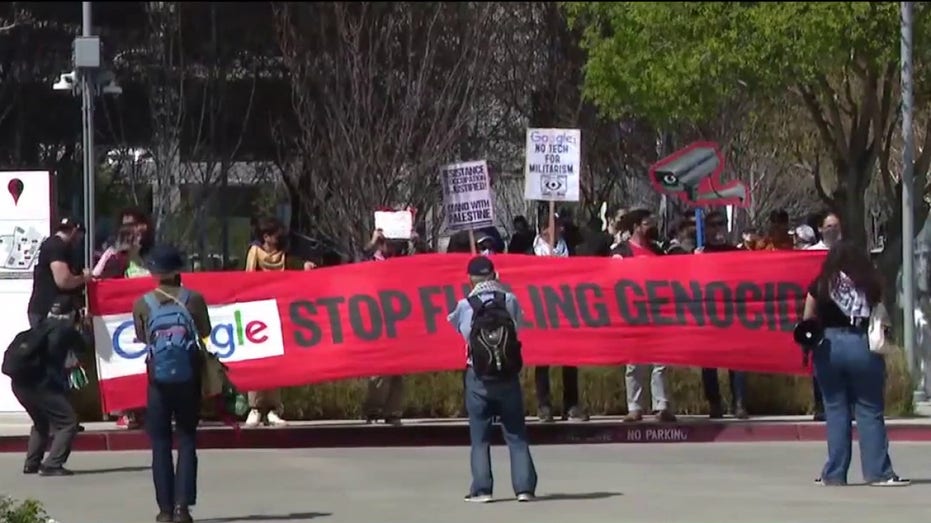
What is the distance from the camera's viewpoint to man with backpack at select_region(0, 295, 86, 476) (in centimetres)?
1407

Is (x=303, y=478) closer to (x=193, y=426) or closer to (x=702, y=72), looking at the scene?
(x=193, y=426)

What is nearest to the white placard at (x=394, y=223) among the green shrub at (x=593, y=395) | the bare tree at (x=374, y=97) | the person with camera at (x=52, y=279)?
the bare tree at (x=374, y=97)

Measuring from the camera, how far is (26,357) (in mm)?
14070

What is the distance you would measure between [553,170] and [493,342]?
6.91m

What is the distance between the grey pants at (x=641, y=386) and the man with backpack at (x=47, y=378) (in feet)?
17.0

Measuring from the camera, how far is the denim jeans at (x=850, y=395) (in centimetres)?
1289

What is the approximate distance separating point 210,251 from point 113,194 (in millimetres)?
2882

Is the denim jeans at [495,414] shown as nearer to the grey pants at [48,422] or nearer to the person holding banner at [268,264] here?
the grey pants at [48,422]

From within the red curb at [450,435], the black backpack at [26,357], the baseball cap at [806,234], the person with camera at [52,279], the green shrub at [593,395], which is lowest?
the red curb at [450,435]

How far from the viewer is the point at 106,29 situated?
6637 mm

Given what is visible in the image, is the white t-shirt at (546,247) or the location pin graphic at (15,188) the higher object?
the location pin graphic at (15,188)

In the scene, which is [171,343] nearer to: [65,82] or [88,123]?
[65,82]

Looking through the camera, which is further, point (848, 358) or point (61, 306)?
point (61, 306)

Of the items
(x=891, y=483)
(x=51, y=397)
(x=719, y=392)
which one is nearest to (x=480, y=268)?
(x=891, y=483)
